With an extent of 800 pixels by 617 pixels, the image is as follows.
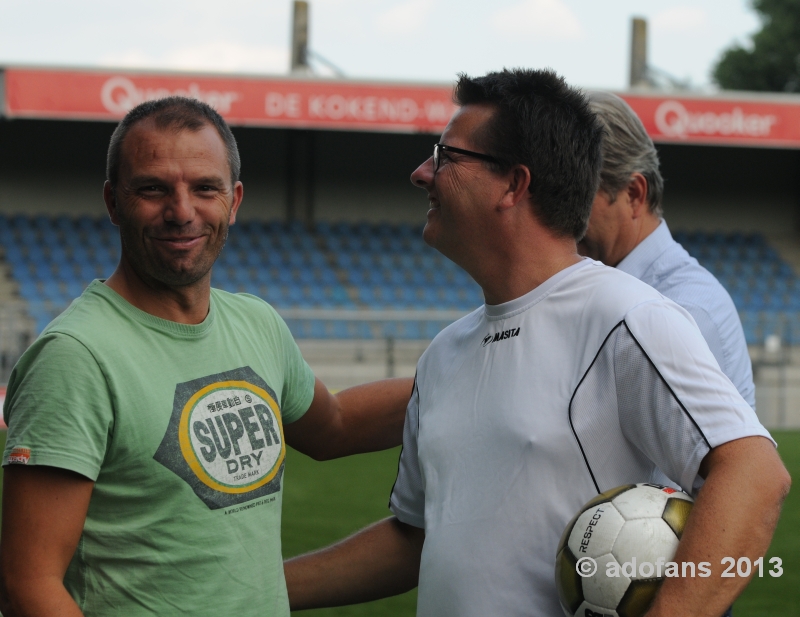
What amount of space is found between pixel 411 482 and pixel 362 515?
5366 mm

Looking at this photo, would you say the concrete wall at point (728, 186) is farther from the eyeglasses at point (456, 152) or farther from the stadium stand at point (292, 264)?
the eyeglasses at point (456, 152)

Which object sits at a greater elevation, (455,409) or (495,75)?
(495,75)

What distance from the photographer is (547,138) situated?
80.0 inches

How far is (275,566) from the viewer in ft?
7.22

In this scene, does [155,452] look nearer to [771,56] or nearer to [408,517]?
[408,517]

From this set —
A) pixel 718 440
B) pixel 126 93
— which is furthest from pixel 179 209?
pixel 126 93

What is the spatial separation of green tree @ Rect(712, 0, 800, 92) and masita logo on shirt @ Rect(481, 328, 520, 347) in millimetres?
44289

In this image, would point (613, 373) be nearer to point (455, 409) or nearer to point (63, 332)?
point (455, 409)

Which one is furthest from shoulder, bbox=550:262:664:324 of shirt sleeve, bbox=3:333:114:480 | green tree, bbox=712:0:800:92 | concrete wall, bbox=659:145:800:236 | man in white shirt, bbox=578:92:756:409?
green tree, bbox=712:0:800:92

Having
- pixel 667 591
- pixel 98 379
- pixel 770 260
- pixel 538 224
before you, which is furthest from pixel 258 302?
pixel 770 260

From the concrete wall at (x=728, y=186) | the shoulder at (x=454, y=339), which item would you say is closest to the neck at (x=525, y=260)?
the shoulder at (x=454, y=339)

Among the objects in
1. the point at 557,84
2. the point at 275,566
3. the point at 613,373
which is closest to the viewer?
the point at 613,373

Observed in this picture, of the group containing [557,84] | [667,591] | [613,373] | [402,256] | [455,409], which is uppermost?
[557,84]

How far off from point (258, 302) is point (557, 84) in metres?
1.00
